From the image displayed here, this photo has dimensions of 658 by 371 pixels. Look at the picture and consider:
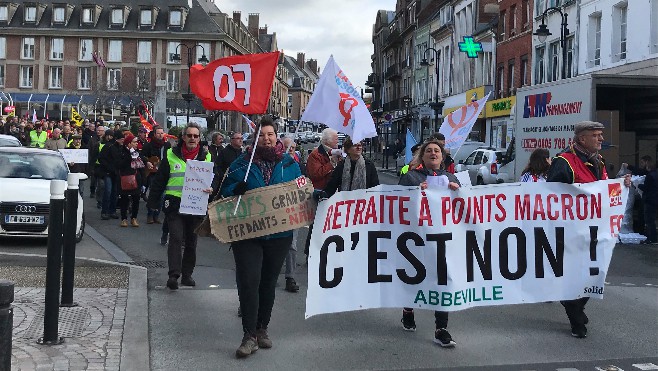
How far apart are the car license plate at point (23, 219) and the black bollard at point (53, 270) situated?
230 inches

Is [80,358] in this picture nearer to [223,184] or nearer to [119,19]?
[223,184]

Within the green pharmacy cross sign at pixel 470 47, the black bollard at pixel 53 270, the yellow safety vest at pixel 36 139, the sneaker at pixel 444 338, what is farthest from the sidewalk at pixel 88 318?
the green pharmacy cross sign at pixel 470 47

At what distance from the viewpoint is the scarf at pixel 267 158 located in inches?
269

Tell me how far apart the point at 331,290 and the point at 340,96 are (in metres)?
3.35

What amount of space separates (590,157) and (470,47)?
39727mm

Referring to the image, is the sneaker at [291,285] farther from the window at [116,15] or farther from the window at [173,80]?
the window at [116,15]

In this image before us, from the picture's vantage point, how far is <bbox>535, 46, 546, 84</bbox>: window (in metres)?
38.7

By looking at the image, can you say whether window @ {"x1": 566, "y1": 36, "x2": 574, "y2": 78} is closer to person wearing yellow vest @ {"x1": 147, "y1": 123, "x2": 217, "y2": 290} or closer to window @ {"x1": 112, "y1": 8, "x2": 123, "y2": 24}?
person wearing yellow vest @ {"x1": 147, "y1": 123, "x2": 217, "y2": 290}

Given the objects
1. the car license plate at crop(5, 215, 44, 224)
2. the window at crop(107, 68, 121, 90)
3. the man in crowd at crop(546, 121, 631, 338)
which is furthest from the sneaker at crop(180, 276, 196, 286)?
the window at crop(107, 68, 121, 90)

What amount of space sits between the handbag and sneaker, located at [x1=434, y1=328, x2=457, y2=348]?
994cm

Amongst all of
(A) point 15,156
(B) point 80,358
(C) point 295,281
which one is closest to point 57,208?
(B) point 80,358

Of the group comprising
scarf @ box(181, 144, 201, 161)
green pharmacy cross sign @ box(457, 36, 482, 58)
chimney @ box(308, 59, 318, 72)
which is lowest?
scarf @ box(181, 144, 201, 161)

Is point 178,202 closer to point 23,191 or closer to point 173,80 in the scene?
point 23,191

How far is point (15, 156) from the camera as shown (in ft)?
45.5
